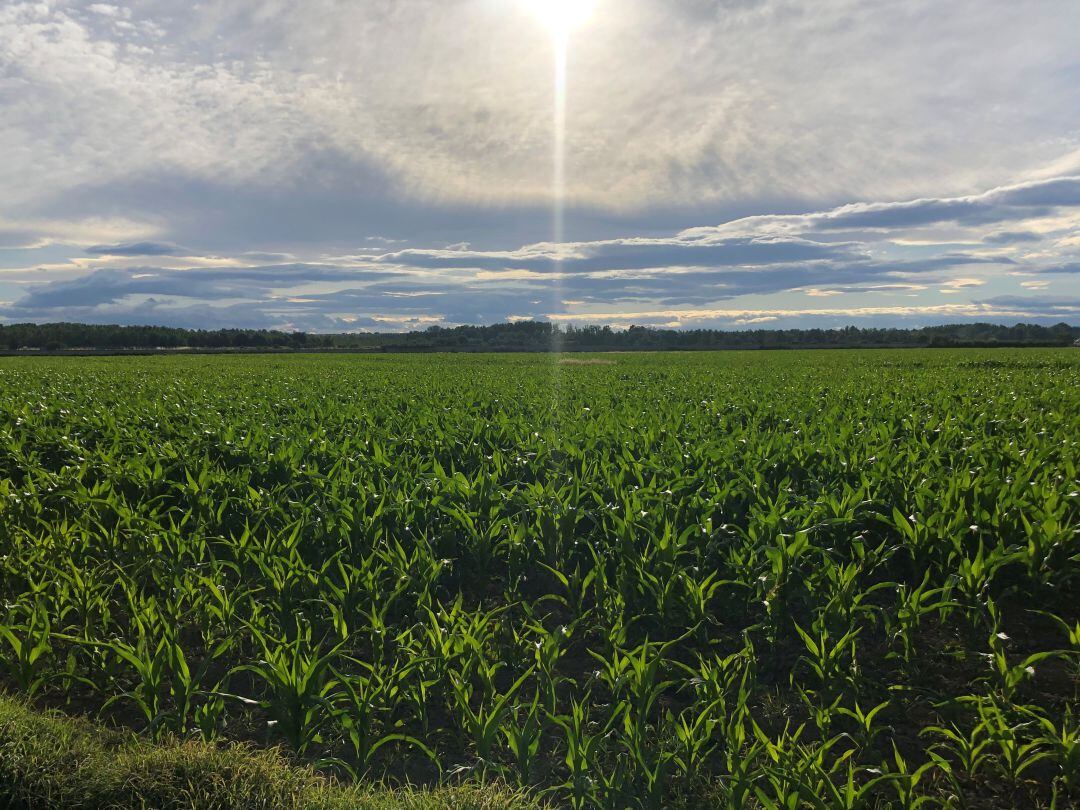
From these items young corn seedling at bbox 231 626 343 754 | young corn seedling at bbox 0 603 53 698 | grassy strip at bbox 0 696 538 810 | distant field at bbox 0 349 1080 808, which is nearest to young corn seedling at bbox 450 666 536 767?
distant field at bbox 0 349 1080 808

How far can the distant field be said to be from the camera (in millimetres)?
3467

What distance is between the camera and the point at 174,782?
10.2ft

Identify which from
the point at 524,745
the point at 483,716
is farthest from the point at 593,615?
the point at 524,745

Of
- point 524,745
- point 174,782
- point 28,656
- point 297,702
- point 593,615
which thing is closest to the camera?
point 174,782

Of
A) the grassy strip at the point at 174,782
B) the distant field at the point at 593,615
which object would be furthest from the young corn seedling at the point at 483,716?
the grassy strip at the point at 174,782

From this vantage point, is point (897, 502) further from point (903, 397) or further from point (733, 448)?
point (903, 397)

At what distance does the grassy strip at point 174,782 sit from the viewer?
298 cm

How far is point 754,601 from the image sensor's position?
4.92 metres

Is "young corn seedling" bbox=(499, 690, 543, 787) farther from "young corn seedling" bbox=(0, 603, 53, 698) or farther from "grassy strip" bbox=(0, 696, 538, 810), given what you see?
"young corn seedling" bbox=(0, 603, 53, 698)

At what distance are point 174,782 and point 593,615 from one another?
3063 millimetres

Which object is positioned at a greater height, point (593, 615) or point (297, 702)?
point (297, 702)

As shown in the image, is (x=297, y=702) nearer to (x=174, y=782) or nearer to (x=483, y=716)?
(x=174, y=782)

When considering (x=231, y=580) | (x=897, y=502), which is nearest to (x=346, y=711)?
(x=231, y=580)

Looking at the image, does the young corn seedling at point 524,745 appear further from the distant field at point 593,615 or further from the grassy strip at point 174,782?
the grassy strip at point 174,782
